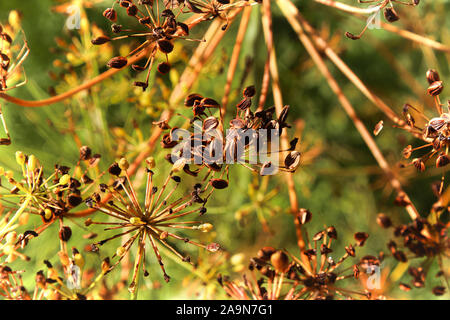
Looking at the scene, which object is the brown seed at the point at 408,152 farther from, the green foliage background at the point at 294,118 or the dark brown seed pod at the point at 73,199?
the dark brown seed pod at the point at 73,199

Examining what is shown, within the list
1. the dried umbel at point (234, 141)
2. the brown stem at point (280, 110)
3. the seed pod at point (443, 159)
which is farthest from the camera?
the brown stem at point (280, 110)

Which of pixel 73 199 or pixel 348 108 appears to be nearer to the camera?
pixel 73 199

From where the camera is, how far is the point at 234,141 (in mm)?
1021

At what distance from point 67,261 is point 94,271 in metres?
0.34

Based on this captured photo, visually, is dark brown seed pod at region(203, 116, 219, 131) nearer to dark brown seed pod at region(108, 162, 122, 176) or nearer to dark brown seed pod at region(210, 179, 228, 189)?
dark brown seed pod at region(210, 179, 228, 189)

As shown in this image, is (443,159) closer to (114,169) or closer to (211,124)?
(211,124)

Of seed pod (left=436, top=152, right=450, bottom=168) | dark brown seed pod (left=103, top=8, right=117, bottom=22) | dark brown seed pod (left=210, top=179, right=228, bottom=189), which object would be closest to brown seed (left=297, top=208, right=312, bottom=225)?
dark brown seed pod (left=210, top=179, right=228, bottom=189)

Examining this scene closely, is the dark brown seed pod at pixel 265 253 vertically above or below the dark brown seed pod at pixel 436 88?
below

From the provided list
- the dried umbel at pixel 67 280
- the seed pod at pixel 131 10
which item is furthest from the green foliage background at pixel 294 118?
the seed pod at pixel 131 10

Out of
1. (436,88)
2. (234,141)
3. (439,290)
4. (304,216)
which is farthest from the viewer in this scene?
(439,290)

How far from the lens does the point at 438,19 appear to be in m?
1.97

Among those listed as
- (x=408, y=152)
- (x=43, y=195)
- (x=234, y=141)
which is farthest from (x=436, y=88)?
(x=43, y=195)

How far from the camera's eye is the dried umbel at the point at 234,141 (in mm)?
1029

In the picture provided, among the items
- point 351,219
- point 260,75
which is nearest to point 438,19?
point 260,75
